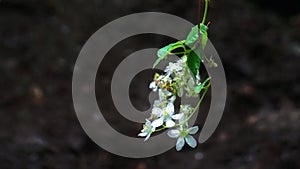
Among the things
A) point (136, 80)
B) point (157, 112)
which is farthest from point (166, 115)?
point (136, 80)

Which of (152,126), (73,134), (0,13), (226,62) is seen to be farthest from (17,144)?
(152,126)

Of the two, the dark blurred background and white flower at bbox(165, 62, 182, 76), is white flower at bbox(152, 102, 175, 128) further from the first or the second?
the dark blurred background

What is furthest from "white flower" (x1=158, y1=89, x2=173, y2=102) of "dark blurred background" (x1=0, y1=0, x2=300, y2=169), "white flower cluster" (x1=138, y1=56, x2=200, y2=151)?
"dark blurred background" (x1=0, y1=0, x2=300, y2=169)

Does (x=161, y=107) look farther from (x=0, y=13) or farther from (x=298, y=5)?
(x=298, y=5)

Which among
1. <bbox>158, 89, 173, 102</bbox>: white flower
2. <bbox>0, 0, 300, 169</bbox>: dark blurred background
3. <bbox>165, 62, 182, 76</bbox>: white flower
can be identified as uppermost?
<bbox>0, 0, 300, 169</bbox>: dark blurred background

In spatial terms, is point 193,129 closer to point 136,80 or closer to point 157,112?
point 157,112

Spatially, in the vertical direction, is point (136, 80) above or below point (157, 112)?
above

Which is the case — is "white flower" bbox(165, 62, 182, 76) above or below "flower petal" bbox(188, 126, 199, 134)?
above

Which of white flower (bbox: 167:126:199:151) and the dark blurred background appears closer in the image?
white flower (bbox: 167:126:199:151)

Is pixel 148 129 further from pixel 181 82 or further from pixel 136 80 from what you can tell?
pixel 136 80

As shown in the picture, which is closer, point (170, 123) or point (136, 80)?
point (170, 123)
